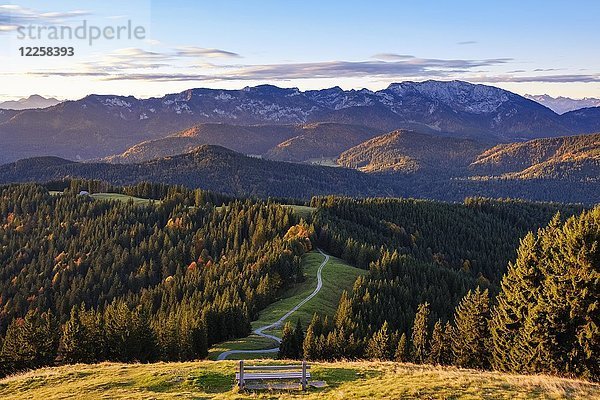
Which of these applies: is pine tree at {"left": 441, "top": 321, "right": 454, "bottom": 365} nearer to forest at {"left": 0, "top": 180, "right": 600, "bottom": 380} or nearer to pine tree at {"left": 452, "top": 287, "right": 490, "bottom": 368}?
forest at {"left": 0, "top": 180, "right": 600, "bottom": 380}

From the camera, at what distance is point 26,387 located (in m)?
45.5

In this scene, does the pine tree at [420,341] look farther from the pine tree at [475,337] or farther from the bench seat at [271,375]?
the bench seat at [271,375]

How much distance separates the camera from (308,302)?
349ft

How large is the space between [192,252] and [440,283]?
90240 millimetres

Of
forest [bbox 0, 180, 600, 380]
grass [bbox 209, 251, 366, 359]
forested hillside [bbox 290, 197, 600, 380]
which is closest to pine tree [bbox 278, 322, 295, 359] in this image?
forest [bbox 0, 180, 600, 380]

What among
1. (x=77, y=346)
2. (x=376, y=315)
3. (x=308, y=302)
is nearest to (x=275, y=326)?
(x=308, y=302)

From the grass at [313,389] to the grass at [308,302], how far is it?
27710 millimetres

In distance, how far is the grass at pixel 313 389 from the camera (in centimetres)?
3544

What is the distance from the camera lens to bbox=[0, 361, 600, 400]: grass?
3544cm

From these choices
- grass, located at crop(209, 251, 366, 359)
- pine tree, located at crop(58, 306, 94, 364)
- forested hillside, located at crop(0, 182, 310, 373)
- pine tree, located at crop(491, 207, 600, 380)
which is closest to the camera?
pine tree, located at crop(491, 207, 600, 380)

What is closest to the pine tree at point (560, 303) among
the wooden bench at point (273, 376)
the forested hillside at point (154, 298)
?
the wooden bench at point (273, 376)

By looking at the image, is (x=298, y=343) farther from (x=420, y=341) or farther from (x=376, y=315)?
(x=376, y=315)

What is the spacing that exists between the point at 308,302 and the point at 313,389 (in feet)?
224

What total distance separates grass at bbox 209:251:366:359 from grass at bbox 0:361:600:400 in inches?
1091
